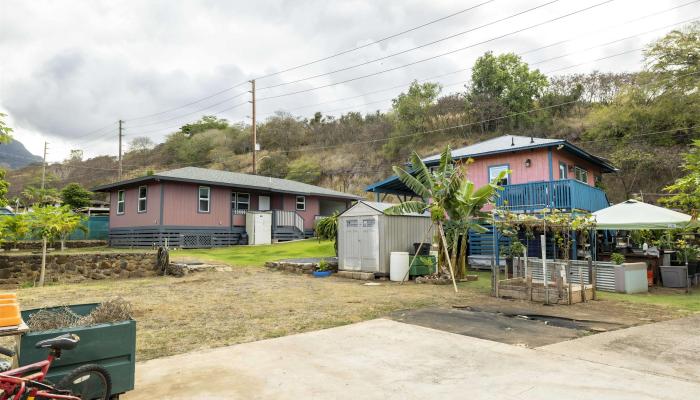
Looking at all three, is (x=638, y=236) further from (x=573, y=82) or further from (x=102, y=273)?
(x=573, y=82)

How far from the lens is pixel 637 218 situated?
12.7 m

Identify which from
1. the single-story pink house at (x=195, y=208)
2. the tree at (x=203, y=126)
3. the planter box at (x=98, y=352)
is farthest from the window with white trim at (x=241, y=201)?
the tree at (x=203, y=126)

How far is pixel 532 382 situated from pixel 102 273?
15.4 m

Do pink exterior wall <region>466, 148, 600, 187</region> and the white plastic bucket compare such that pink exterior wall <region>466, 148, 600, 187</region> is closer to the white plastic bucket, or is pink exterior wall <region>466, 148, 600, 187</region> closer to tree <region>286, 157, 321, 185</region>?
the white plastic bucket

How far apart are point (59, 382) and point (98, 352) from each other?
0.35 metres

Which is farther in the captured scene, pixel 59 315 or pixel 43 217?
pixel 43 217

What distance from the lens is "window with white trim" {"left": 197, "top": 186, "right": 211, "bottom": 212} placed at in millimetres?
24447

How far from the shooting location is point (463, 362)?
16.9 ft

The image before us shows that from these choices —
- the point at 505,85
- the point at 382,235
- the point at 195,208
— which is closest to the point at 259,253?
the point at 195,208

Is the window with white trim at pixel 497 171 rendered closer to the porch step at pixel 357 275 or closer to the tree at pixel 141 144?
the porch step at pixel 357 275

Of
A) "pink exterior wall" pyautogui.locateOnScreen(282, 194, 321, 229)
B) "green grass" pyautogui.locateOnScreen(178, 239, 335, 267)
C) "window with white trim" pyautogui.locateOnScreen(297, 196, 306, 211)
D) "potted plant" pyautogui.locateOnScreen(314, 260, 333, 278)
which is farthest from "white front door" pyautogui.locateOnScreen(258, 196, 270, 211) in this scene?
"potted plant" pyautogui.locateOnScreen(314, 260, 333, 278)

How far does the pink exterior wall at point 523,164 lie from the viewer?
684 inches

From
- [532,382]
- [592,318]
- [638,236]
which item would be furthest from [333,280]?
[638,236]

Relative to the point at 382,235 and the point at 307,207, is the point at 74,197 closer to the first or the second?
the point at 307,207
